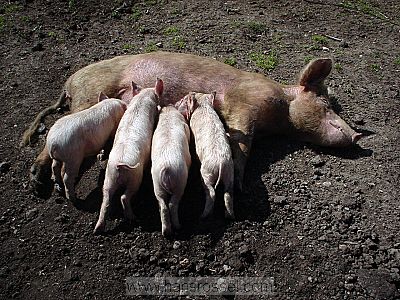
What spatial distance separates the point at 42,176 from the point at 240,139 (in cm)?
214

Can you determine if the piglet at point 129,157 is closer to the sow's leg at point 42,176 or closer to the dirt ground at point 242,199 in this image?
the dirt ground at point 242,199

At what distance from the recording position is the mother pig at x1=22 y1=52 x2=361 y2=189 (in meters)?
5.87

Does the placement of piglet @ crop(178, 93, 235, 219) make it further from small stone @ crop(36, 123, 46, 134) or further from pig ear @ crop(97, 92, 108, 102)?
small stone @ crop(36, 123, 46, 134)

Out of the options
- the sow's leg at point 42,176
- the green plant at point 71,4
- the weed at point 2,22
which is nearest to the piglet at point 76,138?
the sow's leg at point 42,176

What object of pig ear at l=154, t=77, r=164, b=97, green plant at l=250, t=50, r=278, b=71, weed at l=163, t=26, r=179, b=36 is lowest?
green plant at l=250, t=50, r=278, b=71

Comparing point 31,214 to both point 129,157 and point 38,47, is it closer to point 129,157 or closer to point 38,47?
point 129,157

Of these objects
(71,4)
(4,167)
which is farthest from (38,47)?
(4,167)

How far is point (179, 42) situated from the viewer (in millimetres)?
8047

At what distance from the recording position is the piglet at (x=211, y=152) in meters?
Answer: 4.71

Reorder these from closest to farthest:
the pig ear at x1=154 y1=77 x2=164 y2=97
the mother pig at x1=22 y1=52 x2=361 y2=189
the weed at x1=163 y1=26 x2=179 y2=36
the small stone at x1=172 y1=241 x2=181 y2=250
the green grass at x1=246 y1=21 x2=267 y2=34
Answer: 1. the small stone at x1=172 y1=241 x2=181 y2=250
2. the pig ear at x1=154 y1=77 x2=164 y2=97
3. the mother pig at x1=22 y1=52 x2=361 y2=189
4. the weed at x1=163 y1=26 x2=179 y2=36
5. the green grass at x1=246 y1=21 x2=267 y2=34

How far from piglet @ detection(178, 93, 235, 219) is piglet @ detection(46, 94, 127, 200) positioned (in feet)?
2.90

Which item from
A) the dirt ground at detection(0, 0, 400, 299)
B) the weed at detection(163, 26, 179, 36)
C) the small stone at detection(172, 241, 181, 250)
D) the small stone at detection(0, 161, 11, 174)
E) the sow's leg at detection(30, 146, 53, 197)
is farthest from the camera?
the weed at detection(163, 26, 179, 36)

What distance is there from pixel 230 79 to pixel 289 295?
2.90 m

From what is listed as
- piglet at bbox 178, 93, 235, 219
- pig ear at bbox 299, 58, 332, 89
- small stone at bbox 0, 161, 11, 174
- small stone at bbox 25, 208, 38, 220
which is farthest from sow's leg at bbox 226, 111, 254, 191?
small stone at bbox 0, 161, 11, 174
